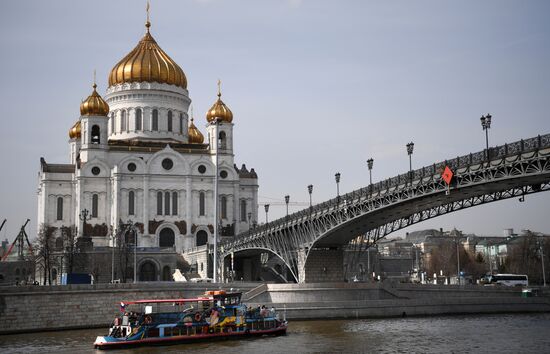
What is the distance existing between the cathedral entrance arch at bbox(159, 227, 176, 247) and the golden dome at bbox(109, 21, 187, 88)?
19040 millimetres

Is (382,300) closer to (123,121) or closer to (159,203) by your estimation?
(159,203)

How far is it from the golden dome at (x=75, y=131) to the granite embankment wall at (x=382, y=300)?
56.9 m

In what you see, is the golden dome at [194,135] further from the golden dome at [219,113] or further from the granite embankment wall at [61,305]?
the granite embankment wall at [61,305]

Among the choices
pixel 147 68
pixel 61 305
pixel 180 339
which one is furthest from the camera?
pixel 147 68

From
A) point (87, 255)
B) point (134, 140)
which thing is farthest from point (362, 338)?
point (134, 140)

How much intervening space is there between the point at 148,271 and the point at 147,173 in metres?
13.1

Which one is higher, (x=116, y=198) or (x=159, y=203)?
(x=116, y=198)

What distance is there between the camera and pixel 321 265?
6219cm

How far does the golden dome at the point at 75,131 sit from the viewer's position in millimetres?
105062

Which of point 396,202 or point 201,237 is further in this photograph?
point 201,237

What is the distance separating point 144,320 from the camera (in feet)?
131

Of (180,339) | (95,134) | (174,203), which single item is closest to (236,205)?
(174,203)

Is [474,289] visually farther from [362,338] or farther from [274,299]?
[362,338]

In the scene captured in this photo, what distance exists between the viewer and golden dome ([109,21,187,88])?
98.3 meters
